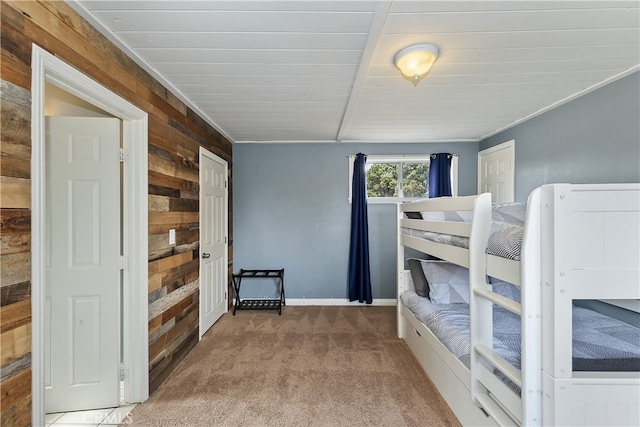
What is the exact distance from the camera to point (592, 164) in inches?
81.4

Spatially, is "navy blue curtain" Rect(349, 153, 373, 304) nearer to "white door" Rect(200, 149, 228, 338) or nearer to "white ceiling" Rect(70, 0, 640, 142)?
"white ceiling" Rect(70, 0, 640, 142)

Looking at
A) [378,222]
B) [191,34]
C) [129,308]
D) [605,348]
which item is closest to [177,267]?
[129,308]

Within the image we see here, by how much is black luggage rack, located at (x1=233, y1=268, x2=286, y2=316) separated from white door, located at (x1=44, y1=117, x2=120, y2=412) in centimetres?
164

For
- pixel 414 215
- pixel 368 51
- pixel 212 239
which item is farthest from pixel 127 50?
pixel 414 215

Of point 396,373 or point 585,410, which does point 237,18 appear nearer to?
point 585,410

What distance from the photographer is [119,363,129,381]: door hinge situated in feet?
5.63

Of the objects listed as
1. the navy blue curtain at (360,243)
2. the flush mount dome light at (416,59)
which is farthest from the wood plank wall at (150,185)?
the navy blue curtain at (360,243)

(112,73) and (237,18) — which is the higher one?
(237,18)

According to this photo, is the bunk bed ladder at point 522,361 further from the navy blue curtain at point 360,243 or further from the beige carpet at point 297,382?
the navy blue curtain at point 360,243

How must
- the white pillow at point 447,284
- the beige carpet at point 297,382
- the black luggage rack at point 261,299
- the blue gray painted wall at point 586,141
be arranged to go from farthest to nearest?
the black luggage rack at point 261,299 < the white pillow at point 447,284 < the blue gray painted wall at point 586,141 < the beige carpet at point 297,382

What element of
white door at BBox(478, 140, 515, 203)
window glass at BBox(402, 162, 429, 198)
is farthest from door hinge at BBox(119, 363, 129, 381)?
white door at BBox(478, 140, 515, 203)

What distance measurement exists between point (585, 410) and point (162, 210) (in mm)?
2466

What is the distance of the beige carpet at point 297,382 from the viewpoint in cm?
163

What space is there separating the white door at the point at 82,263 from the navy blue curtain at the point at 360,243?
2.48 metres
